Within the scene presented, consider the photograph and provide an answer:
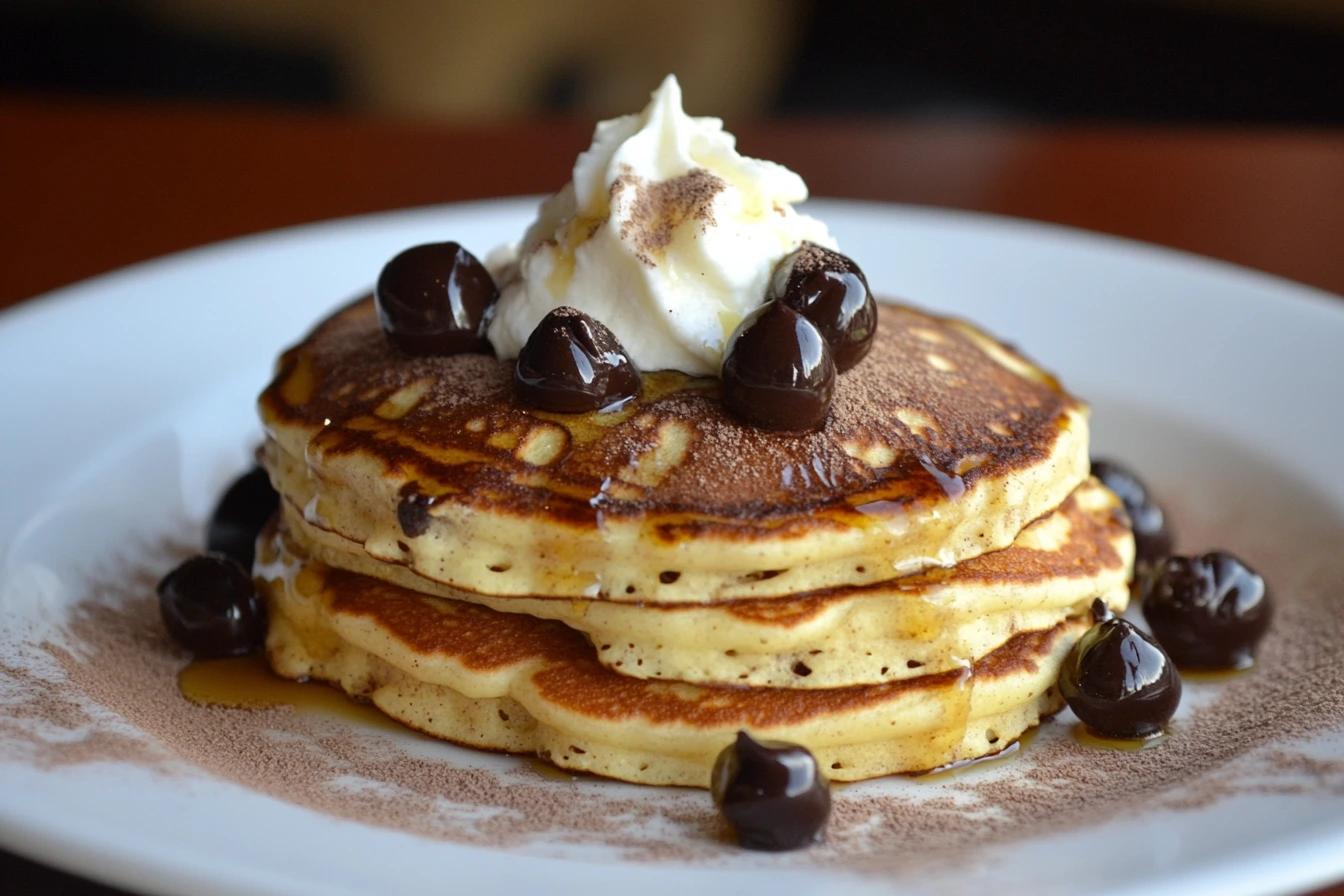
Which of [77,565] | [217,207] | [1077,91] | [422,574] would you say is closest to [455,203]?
[217,207]

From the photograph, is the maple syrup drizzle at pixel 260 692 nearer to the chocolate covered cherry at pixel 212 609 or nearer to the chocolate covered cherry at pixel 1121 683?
the chocolate covered cherry at pixel 212 609

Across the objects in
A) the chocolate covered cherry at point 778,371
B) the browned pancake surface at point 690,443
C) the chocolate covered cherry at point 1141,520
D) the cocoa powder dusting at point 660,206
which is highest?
the cocoa powder dusting at point 660,206

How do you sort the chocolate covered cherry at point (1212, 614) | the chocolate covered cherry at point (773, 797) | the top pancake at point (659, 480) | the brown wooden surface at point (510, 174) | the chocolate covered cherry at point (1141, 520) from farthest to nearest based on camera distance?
the brown wooden surface at point (510, 174)
the chocolate covered cherry at point (1141, 520)
the chocolate covered cherry at point (1212, 614)
the top pancake at point (659, 480)
the chocolate covered cherry at point (773, 797)

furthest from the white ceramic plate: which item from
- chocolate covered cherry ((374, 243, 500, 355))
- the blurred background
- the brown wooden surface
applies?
the blurred background

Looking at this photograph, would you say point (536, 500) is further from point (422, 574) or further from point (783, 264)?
point (783, 264)

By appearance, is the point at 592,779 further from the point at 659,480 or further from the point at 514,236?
the point at 514,236

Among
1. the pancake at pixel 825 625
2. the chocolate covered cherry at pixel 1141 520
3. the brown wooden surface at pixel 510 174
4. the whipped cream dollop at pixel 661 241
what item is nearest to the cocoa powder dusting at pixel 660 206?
the whipped cream dollop at pixel 661 241

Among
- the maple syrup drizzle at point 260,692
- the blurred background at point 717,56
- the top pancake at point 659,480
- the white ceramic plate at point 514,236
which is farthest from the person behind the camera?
the blurred background at point 717,56
